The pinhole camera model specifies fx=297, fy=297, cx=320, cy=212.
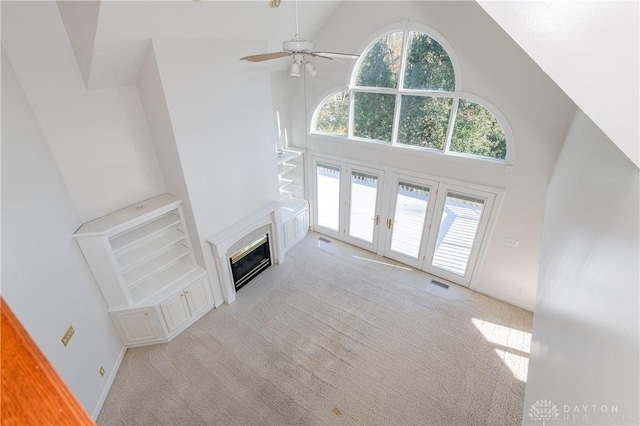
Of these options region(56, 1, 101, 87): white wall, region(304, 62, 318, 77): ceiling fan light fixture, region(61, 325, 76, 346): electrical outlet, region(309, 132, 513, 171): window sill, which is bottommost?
region(61, 325, 76, 346): electrical outlet

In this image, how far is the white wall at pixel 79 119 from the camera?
126 inches

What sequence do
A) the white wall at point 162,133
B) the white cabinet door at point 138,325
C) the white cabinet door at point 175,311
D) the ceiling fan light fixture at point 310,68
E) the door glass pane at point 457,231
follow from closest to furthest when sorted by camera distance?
the ceiling fan light fixture at point 310,68 < the white wall at point 162,133 < the white cabinet door at point 138,325 < the white cabinet door at point 175,311 < the door glass pane at point 457,231

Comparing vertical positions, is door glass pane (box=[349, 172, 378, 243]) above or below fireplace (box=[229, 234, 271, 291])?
above

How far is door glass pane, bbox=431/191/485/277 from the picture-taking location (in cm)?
538

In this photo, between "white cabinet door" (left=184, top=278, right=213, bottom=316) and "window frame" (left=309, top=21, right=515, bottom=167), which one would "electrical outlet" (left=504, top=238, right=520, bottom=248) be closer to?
"window frame" (left=309, top=21, right=515, bottom=167)

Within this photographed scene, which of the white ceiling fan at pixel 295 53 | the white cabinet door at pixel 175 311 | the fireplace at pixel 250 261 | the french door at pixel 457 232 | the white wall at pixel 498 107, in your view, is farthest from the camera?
the fireplace at pixel 250 261

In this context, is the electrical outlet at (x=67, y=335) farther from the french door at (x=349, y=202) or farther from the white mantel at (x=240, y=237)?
the french door at (x=349, y=202)

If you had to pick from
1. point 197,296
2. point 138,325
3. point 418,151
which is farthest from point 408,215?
point 138,325

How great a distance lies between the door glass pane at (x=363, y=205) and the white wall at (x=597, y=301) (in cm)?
414

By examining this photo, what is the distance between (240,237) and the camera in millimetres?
5441

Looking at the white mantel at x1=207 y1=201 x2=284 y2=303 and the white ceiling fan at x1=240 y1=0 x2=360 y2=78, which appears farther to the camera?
the white mantel at x1=207 y1=201 x2=284 y2=303

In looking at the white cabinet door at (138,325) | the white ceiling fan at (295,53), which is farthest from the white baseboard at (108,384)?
the white ceiling fan at (295,53)

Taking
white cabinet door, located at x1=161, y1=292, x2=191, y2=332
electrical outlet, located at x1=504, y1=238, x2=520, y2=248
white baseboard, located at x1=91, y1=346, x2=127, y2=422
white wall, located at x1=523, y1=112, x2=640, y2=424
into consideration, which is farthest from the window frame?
white baseboard, located at x1=91, y1=346, x2=127, y2=422

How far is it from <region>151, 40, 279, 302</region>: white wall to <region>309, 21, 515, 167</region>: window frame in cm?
166
